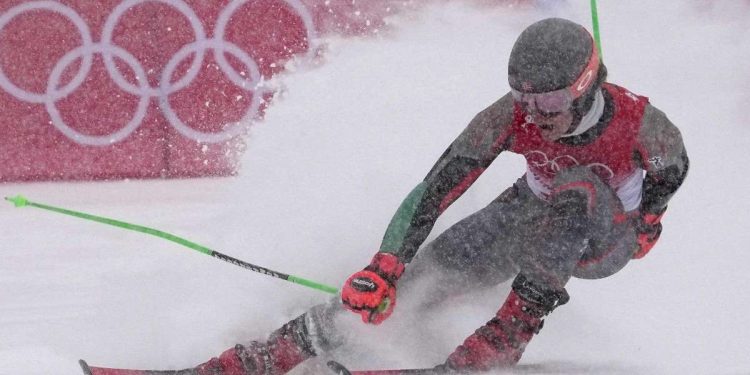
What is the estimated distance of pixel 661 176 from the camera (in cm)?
270

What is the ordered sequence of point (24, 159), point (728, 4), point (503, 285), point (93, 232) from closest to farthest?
point (503, 285)
point (93, 232)
point (24, 159)
point (728, 4)

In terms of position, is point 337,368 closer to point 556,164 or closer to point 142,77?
point 556,164

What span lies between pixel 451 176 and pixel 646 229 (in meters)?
0.64

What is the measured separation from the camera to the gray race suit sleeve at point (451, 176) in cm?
270

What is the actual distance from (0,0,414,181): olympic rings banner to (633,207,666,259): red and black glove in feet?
5.90

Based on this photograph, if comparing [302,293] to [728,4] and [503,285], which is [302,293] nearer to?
[503,285]

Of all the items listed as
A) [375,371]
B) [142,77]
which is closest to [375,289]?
[375,371]

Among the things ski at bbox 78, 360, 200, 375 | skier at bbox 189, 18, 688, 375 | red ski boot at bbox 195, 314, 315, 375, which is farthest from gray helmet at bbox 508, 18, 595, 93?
ski at bbox 78, 360, 200, 375

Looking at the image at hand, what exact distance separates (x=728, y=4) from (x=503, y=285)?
6.66ft

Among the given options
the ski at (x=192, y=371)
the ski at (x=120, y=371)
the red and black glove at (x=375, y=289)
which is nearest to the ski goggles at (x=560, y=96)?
the red and black glove at (x=375, y=289)

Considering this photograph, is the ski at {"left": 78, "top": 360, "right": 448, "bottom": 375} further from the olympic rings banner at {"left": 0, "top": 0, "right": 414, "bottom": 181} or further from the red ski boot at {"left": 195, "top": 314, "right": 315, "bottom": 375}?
the olympic rings banner at {"left": 0, "top": 0, "right": 414, "bottom": 181}

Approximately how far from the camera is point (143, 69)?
4000 millimetres

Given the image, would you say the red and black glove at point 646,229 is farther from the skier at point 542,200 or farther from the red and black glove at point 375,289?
the red and black glove at point 375,289

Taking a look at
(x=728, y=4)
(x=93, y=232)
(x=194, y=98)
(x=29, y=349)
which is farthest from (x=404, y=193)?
(x=728, y=4)
